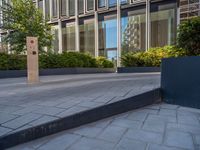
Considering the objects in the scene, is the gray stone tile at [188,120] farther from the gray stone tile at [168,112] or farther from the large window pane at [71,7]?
the large window pane at [71,7]

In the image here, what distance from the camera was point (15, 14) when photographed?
48.5 feet

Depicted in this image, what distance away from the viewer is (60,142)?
273 cm

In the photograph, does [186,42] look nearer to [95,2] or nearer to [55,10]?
[95,2]

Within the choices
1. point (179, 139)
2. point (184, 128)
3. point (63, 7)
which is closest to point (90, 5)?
point (63, 7)

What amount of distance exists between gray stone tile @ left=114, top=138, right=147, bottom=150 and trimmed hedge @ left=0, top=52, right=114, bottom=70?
369 inches

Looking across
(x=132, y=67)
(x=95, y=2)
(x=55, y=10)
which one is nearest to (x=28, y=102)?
(x=132, y=67)

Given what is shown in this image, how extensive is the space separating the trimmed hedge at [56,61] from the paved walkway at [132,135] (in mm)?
8654

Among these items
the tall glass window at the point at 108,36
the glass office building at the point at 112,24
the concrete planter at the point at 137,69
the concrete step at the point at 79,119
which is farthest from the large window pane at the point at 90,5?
the concrete step at the point at 79,119

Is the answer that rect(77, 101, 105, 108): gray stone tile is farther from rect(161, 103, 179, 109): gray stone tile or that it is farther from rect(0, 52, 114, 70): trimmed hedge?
A: rect(0, 52, 114, 70): trimmed hedge

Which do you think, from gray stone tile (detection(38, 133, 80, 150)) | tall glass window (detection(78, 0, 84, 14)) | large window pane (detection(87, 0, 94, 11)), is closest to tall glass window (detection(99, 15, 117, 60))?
large window pane (detection(87, 0, 94, 11))

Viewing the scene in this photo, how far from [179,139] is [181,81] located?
7.13ft

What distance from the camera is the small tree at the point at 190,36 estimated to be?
8203mm

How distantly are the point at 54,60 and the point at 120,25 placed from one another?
8.25 metres

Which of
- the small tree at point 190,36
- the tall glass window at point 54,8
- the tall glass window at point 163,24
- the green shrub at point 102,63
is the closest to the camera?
the small tree at point 190,36
